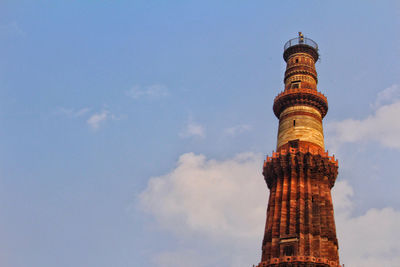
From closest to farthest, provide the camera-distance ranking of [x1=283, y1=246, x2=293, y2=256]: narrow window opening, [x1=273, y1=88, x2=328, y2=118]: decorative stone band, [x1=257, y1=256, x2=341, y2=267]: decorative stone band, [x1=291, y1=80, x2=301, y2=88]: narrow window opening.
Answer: [x1=257, y1=256, x2=341, y2=267]: decorative stone band
[x1=283, y1=246, x2=293, y2=256]: narrow window opening
[x1=273, y1=88, x2=328, y2=118]: decorative stone band
[x1=291, y1=80, x2=301, y2=88]: narrow window opening

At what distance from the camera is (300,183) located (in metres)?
42.9

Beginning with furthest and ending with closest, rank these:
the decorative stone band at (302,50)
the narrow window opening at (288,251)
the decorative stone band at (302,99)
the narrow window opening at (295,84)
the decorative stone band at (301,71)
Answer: the decorative stone band at (302,50) < the decorative stone band at (301,71) < the narrow window opening at (295,84) < the decorative stone band at (302,99) < the narrow window opening at (288,251)

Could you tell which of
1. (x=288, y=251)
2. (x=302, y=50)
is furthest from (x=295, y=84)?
(x=288, y=251)

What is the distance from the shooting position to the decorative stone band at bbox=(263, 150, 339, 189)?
144ft

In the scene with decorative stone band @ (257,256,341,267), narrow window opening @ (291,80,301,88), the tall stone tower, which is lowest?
decorative stone band @ (257,256,341,267)

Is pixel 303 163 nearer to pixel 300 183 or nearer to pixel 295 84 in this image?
pixel 300 183

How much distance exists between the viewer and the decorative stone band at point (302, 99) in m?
49.4

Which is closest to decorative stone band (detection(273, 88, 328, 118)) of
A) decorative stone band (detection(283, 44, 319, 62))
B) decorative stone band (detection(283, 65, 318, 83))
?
decorative stone band (detection(283, 65, 318, 83))

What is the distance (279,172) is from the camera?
44.4 m

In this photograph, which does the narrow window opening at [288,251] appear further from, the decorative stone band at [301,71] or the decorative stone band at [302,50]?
the decorative stone band at [302,50]

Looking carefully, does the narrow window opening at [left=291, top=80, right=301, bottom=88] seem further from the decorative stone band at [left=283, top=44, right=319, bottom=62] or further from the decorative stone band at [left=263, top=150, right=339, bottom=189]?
the decorative stone band at [left=263, top=150, right=339, bottom=189]

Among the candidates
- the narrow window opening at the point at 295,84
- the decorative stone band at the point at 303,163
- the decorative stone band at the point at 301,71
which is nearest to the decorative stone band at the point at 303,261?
the decorative stone band at the point at 303,163

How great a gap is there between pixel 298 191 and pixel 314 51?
22005 mm

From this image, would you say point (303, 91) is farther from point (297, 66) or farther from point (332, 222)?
point (332, 222)
